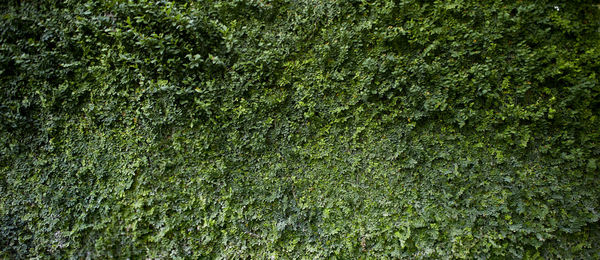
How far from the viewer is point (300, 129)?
2834 millimetres

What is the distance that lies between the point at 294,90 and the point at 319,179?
936 mm

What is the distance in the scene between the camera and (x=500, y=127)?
246cm

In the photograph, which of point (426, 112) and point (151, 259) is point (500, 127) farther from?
point (151, 259)

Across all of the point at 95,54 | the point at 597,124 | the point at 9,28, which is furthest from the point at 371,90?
the point at 9,28

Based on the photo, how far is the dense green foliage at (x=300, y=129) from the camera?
236 centimetres

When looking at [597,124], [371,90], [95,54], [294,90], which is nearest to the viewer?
[597,124]

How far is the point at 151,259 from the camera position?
302 centimetres

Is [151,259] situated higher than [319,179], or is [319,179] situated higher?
[319,179]

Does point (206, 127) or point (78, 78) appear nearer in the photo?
point (206, 127)

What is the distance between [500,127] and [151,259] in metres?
3.68

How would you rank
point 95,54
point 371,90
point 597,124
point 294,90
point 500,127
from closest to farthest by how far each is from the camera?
point 597,124
point 500,127
point 371,90
point 294,90
point 95,54

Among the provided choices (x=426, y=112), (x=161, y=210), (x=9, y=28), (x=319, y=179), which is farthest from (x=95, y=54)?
(x=426, y=112)

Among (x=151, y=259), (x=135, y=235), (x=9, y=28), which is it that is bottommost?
(x=151, y=259)

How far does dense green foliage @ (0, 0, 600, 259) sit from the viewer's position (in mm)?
2361
